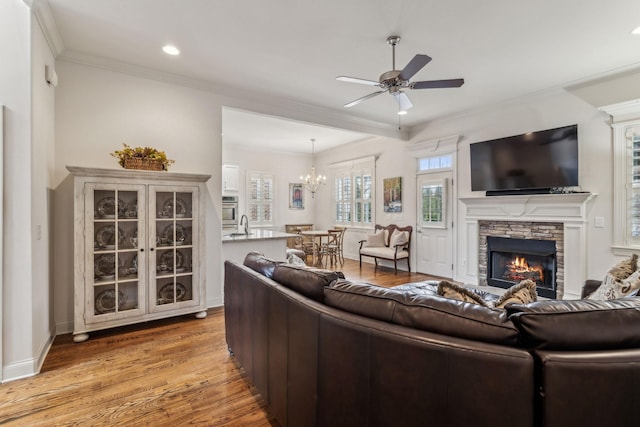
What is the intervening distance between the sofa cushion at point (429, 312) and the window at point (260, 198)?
22.5ft

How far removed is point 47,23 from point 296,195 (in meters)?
6.51

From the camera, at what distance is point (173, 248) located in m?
3.41

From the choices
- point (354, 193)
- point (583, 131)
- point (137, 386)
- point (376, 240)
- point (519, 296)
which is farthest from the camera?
point (354, 193)

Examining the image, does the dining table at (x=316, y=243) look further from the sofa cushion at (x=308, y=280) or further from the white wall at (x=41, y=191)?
the sofa cushion at (x=308, y=280)

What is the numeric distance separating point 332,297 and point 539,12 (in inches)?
113

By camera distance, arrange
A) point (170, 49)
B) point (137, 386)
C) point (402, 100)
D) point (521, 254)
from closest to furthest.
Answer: point (137, 386) < point (170, 49) < point (402, 100) < point (521, 254)

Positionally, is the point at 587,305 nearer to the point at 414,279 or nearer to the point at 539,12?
the point at 539,12

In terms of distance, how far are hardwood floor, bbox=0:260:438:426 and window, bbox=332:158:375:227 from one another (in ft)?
16.3

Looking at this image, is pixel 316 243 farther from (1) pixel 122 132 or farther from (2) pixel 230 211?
(1) pixel 122 132

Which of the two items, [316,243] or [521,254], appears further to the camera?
[316,243]

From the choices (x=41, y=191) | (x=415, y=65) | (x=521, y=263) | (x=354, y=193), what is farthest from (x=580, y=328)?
(x=354, y=193)

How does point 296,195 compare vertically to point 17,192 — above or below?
above

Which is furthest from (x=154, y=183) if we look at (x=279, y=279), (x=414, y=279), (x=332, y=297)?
(x=414, y=279)

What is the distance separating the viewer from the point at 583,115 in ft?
12.9
